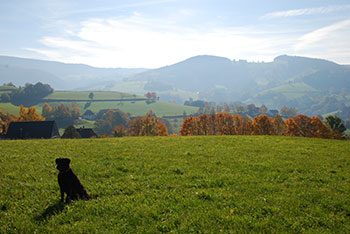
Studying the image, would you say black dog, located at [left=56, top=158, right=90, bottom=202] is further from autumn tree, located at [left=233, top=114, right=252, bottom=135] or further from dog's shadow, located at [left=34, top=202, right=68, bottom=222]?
autumn tree, located at [left=233, top=114, right=252, bottom=135]

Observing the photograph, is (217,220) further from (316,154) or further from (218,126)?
(218,126)

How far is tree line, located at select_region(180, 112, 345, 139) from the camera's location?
71194mm

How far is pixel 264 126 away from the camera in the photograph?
78000 millimetres

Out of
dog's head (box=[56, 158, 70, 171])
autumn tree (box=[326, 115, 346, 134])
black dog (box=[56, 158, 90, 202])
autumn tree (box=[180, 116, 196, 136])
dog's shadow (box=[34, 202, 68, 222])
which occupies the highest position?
dog's head (box=[56, 158, 70, 171])

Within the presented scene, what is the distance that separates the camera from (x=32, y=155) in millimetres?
18531

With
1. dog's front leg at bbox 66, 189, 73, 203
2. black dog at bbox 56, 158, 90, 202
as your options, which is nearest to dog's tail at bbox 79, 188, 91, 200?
black dog at bbox 56, 158, 90, 202

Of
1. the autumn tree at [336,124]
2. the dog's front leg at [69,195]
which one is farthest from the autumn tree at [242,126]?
the dog's front leg at [69,195]

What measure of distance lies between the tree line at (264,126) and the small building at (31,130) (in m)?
43.8

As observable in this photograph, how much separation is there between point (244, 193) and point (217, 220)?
9.99 feet

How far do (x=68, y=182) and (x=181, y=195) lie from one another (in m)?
5.20

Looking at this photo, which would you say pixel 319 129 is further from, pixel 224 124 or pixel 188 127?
pixel 188 127

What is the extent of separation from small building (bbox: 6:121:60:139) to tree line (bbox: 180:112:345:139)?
144ft

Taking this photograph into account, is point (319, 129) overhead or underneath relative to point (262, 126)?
overhead

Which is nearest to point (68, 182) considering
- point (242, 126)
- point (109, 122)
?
point (242, 126)
